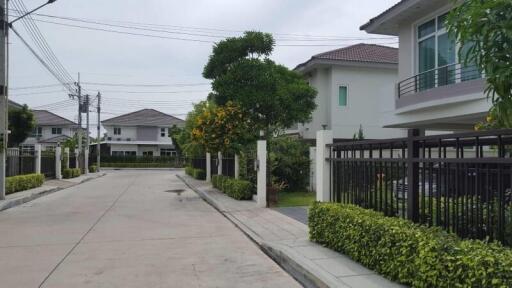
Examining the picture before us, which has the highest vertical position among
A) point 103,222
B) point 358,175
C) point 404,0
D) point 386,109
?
point 404,0

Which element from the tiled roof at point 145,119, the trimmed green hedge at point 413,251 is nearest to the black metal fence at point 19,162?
the trimmed green hedge at point 413,251

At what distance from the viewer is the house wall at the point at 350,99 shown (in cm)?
2989

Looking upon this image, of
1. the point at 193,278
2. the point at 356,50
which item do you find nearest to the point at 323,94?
the point at 356,50

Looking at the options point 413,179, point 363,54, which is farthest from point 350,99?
point 413,179

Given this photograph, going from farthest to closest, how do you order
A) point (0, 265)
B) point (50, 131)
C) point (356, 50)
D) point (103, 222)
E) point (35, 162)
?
point (50, 131), point (356, 50), point (35, 162), point (103, 222), point (0, 265)

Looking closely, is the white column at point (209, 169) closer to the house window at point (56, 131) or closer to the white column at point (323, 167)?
the white column at point (323, 167)

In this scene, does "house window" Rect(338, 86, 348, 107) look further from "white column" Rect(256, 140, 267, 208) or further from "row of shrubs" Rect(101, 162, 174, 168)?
"row of shrubs" Rect(101, 162, 174, 168)

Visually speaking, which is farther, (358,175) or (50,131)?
(50,131)

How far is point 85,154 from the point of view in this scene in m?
47.7

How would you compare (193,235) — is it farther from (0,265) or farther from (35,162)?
(35,162)

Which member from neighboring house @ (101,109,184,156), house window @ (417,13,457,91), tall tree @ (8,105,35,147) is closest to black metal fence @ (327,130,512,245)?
house window @ (417,13,457,91)

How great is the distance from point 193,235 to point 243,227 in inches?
60.0

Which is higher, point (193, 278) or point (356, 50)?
point (356, 50)

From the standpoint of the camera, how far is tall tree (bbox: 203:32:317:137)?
65.7 feet
